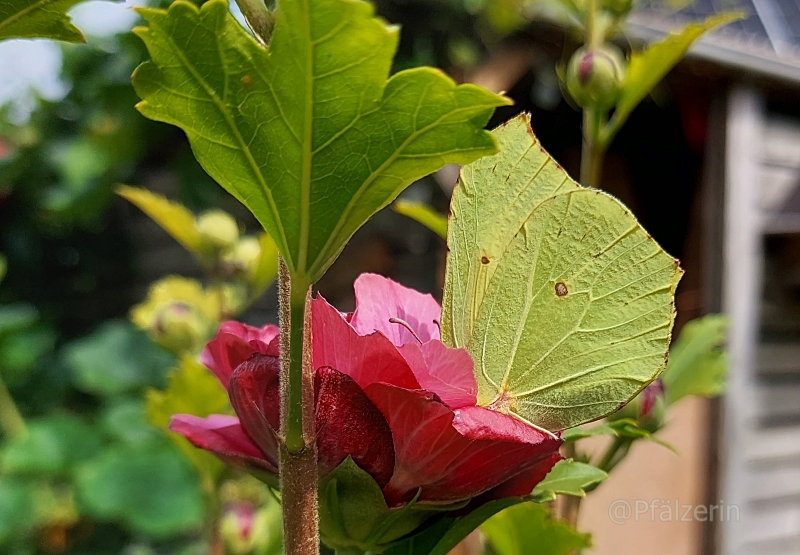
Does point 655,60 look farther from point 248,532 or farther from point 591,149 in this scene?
point 248,532

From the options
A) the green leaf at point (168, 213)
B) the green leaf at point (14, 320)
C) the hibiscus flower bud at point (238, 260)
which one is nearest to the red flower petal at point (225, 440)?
the green leaf at point (168, 213)

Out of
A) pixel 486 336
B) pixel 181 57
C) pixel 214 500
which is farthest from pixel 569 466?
pixel 214 500

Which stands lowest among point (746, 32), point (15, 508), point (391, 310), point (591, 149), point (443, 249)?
point (15, 508)

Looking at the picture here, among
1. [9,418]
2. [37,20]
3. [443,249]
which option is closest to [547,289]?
[37,20]

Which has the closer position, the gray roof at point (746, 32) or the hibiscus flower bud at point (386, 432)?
the hibiscus flower bud at point (386, 432)

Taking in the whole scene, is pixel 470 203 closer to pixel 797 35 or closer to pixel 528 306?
pixel 528 306

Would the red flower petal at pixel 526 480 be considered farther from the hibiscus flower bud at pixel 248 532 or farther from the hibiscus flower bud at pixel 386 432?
the hibiscus flower bud at pixel 248 532
